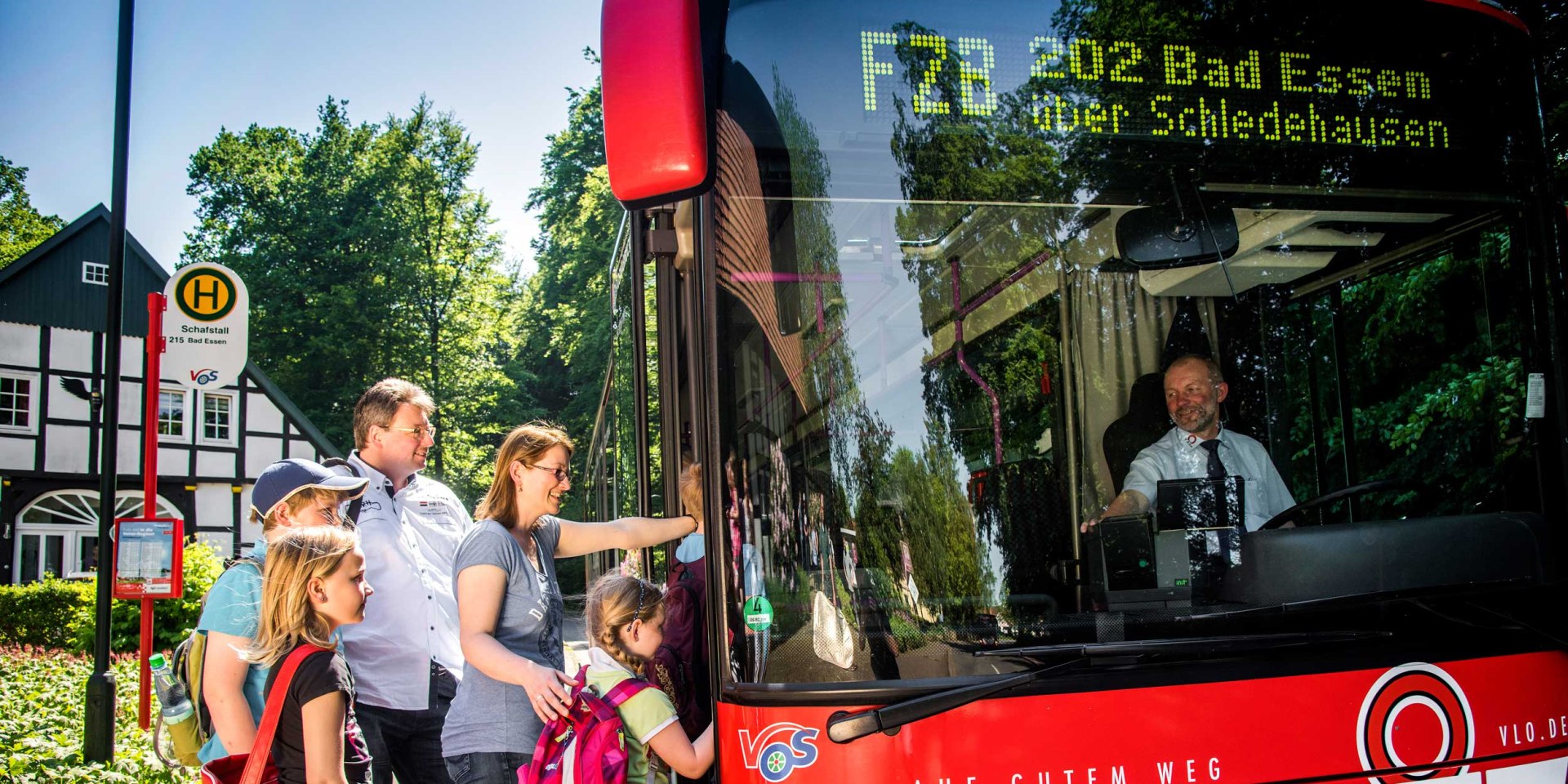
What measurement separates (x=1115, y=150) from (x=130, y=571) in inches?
296

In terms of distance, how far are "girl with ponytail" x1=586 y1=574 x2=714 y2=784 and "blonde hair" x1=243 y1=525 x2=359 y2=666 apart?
28.1 inches

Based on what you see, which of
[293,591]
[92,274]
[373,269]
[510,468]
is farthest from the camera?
[373,269]

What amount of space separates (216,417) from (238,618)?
27.9 m

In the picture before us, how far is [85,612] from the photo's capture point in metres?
15.8

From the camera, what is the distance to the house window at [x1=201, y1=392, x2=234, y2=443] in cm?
2822

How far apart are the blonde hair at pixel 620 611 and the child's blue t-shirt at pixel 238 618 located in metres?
0.94

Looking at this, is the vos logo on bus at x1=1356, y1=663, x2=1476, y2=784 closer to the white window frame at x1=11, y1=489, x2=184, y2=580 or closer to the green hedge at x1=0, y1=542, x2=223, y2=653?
the green hedge at x1=0, y1=542, x2=223, y2=653

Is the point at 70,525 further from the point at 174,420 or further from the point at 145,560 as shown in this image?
the point at 145,560

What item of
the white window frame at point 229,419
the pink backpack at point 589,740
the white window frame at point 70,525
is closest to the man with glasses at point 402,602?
the pink backpack at point 589,740

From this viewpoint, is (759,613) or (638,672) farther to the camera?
(638,672)

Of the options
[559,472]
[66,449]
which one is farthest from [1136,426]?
[66,449]

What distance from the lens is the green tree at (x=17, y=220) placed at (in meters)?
38.8

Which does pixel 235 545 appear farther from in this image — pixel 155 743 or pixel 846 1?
pixel 846 1

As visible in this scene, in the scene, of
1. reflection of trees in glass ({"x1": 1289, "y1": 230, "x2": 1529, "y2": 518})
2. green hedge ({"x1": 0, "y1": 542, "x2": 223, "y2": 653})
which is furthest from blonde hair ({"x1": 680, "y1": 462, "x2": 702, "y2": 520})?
green hedge ({"x1": 0, "y1": 542, "x2": 223, "y2": 653})
